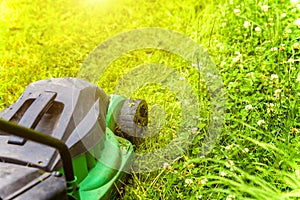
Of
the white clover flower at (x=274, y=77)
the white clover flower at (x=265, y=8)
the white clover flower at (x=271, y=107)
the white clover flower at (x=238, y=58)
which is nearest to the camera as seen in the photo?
the white clover flower at (x=271, y=107)

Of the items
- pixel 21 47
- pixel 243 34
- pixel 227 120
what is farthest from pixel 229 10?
pixel 21 47

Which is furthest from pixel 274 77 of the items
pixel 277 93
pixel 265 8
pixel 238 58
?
pixel 265 8

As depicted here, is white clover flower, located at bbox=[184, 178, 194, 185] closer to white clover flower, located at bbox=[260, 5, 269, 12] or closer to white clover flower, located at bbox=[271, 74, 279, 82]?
white clover flower, located at bbox=[271, 74, 279, 82]

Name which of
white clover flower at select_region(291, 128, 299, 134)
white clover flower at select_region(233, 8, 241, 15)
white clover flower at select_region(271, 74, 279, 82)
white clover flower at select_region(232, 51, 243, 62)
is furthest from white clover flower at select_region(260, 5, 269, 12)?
white clover flower at select_region(291, 128, 299, 134)

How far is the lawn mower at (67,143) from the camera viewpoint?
62.6 inches

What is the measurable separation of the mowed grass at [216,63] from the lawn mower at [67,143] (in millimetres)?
157

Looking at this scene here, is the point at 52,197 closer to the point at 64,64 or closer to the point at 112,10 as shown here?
the point at 64,64

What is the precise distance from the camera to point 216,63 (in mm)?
2836

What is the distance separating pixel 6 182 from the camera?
156cm

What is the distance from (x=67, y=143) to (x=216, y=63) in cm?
127

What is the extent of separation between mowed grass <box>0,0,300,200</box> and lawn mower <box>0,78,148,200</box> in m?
0.16

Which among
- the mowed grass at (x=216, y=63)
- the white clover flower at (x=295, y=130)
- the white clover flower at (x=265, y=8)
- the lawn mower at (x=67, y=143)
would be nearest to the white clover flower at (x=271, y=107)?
the mowed grass at (x=216, y=63)

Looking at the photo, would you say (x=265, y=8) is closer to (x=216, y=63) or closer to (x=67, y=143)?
(x=216, y=63)

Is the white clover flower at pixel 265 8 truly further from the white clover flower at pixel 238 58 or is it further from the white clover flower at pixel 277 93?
the white clover flower at pixel 277 93
